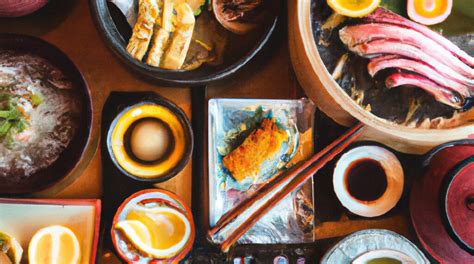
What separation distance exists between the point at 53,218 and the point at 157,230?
361mm

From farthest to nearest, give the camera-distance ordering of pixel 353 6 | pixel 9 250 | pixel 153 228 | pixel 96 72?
pixel 96 72 < pixel 153 228 < pixel 9 250 < pixel 353 6

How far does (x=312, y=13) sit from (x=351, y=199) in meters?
0.70

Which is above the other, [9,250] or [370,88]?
[370,88]

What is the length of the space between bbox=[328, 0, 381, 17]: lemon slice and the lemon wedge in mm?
865

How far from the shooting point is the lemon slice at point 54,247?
187cm

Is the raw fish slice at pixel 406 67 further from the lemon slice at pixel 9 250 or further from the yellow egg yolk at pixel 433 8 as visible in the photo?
the lemon slice at pixel 9 250

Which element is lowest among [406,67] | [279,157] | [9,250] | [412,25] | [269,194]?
[9,250]

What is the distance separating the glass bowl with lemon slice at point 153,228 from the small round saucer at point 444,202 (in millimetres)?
808

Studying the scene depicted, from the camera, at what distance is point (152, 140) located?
6.64 ft

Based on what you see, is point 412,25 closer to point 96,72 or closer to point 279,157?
point 279,157

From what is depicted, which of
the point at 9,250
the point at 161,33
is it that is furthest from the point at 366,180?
the point at 9,250

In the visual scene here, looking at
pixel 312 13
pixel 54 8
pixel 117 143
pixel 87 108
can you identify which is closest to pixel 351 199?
pixel 312 13

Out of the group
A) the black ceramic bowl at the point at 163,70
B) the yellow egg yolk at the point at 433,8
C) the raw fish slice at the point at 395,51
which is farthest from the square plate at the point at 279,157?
the yellow egg yolk at the point at 433,8

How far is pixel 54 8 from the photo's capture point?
207cm
